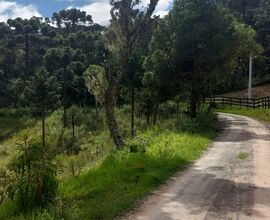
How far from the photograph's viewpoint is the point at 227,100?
5978 centimetres

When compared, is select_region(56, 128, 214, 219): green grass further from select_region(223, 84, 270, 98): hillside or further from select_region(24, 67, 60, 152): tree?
select_region(223, 84, 270, 98): hillside

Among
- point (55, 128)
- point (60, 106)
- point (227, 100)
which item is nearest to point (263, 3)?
point (227, 100)

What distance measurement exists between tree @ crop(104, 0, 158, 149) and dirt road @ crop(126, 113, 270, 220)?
13.3 ft

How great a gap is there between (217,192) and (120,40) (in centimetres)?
929

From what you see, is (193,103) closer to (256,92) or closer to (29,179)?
(29,179)

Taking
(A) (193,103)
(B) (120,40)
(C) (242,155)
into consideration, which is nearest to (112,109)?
(B) (120,40)

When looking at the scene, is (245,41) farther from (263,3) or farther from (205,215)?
(263,3)

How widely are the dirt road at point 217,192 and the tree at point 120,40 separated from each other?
4.05 metres

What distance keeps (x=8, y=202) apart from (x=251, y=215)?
16.4 feet

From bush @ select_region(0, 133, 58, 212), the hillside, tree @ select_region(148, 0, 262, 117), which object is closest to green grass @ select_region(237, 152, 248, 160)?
bush @ select_region(0, 133, 58, 212)

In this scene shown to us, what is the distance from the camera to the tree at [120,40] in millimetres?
18156

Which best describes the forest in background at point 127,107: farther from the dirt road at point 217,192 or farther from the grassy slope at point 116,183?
the dirt road at point 217,192

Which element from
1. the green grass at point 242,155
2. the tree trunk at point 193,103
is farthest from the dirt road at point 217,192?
the tree trunk at point 193,103

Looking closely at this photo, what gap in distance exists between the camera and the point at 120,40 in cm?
1861
